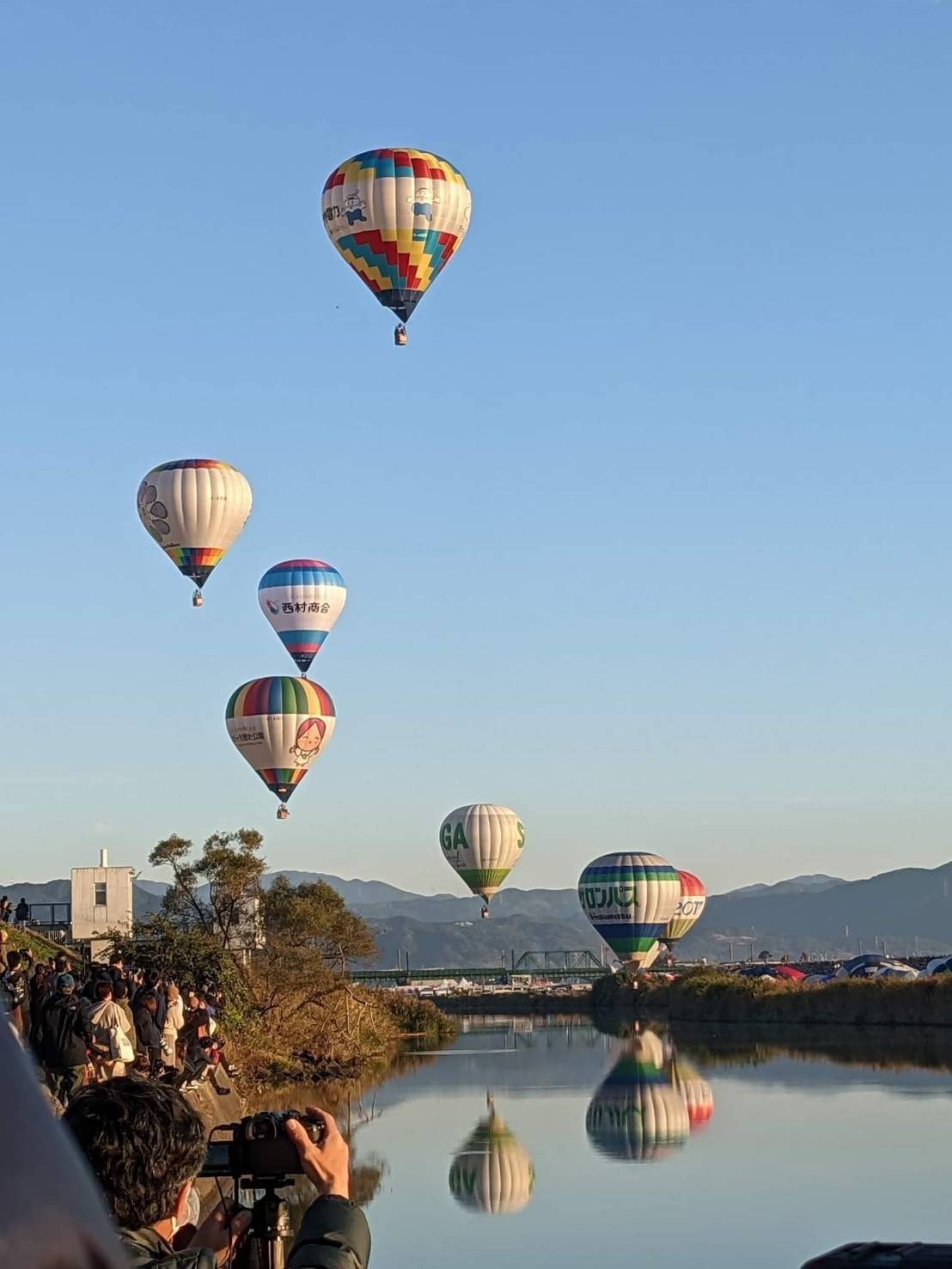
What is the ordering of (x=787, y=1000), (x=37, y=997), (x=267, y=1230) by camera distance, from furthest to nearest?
(x=787, y=1000) → (x=37, y=997) → (x=267, y=1230)

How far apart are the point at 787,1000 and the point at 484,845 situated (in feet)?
41.9

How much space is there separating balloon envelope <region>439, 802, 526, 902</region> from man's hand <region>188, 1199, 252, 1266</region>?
61096mm

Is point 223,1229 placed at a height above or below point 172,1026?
above

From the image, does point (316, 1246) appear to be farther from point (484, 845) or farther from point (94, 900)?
point (484, 845)

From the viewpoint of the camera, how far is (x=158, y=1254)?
2197mm

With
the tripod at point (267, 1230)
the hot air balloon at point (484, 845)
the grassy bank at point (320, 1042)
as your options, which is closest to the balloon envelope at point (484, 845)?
the hot air balloon at point (484, 845)

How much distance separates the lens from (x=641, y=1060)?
43.4m

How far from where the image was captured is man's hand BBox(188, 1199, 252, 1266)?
110 inches

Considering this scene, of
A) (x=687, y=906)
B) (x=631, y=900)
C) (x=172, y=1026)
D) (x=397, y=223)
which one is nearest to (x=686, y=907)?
(x=687, y=906)

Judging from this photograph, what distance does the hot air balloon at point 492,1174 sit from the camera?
75.0 feet

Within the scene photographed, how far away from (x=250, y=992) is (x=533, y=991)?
1945 inches

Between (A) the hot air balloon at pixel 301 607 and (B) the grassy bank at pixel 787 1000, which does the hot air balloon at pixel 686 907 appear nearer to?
(B) the grassy bank at pixel 787 1000

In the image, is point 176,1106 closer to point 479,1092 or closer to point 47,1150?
point 47,1150

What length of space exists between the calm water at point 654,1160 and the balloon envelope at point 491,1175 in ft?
0.15
